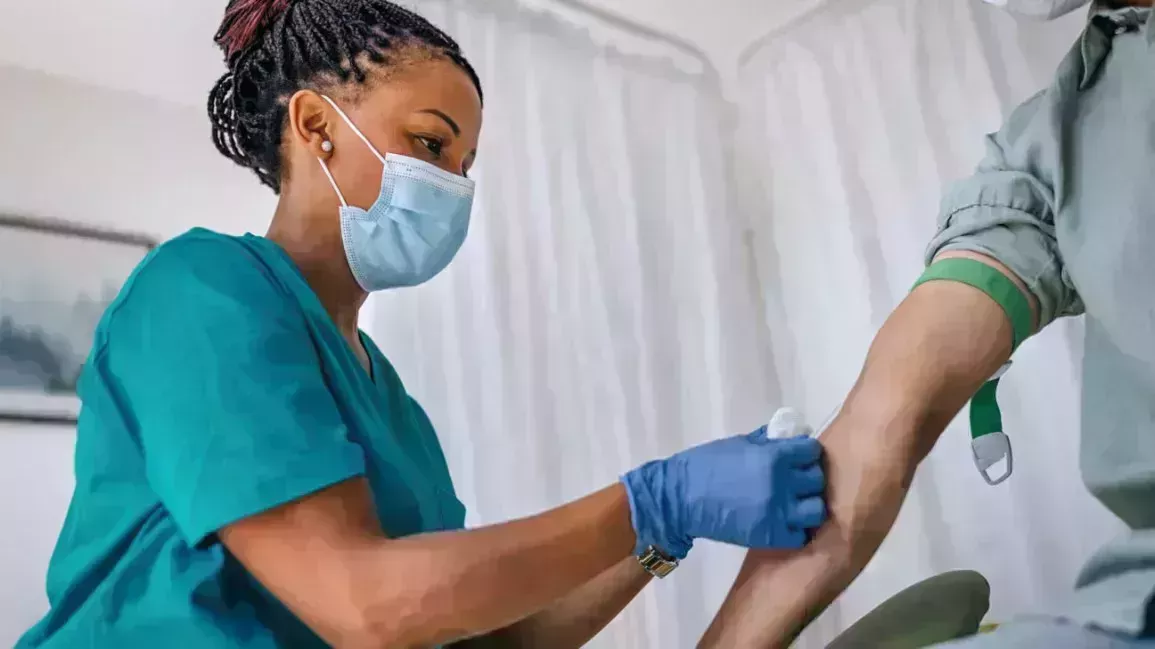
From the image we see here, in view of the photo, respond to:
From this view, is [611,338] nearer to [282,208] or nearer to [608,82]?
[608,82]

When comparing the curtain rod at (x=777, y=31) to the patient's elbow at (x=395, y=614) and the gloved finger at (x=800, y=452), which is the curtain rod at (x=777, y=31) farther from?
the patient's elbow at (x=395, y=614)

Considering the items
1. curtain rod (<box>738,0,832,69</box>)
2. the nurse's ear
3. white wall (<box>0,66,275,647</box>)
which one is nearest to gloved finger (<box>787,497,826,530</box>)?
the nurse's ear

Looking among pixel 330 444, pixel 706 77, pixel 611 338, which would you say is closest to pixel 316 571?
pixel 330 444

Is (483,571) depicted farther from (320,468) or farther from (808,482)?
(808,482)

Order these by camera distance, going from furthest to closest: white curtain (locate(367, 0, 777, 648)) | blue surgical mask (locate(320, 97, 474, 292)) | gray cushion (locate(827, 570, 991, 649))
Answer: white curtain (locate(367, 0, 777, 648)) < blue surgical mask (locate(320, 97, 474, 292)) < gray cushion (locate(827, 570, 991, 649))

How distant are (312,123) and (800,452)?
2.19 feet

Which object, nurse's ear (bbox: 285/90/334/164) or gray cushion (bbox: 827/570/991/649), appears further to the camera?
nurse's ear (bbox: 285/90/334/164)

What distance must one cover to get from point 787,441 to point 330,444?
0.42 meters

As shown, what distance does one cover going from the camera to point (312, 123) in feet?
3.42

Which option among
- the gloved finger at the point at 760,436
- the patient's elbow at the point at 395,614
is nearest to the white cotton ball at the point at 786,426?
the gloved finger at the point at 760,436

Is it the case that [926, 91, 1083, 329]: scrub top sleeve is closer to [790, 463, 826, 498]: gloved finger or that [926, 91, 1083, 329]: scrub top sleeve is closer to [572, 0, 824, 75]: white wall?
[790, 463, 826, 498]: gloved finger

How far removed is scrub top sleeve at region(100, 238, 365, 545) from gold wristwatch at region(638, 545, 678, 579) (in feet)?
1.09

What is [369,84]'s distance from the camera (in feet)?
3.39

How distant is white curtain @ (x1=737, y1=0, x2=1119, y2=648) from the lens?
55.2 inches
